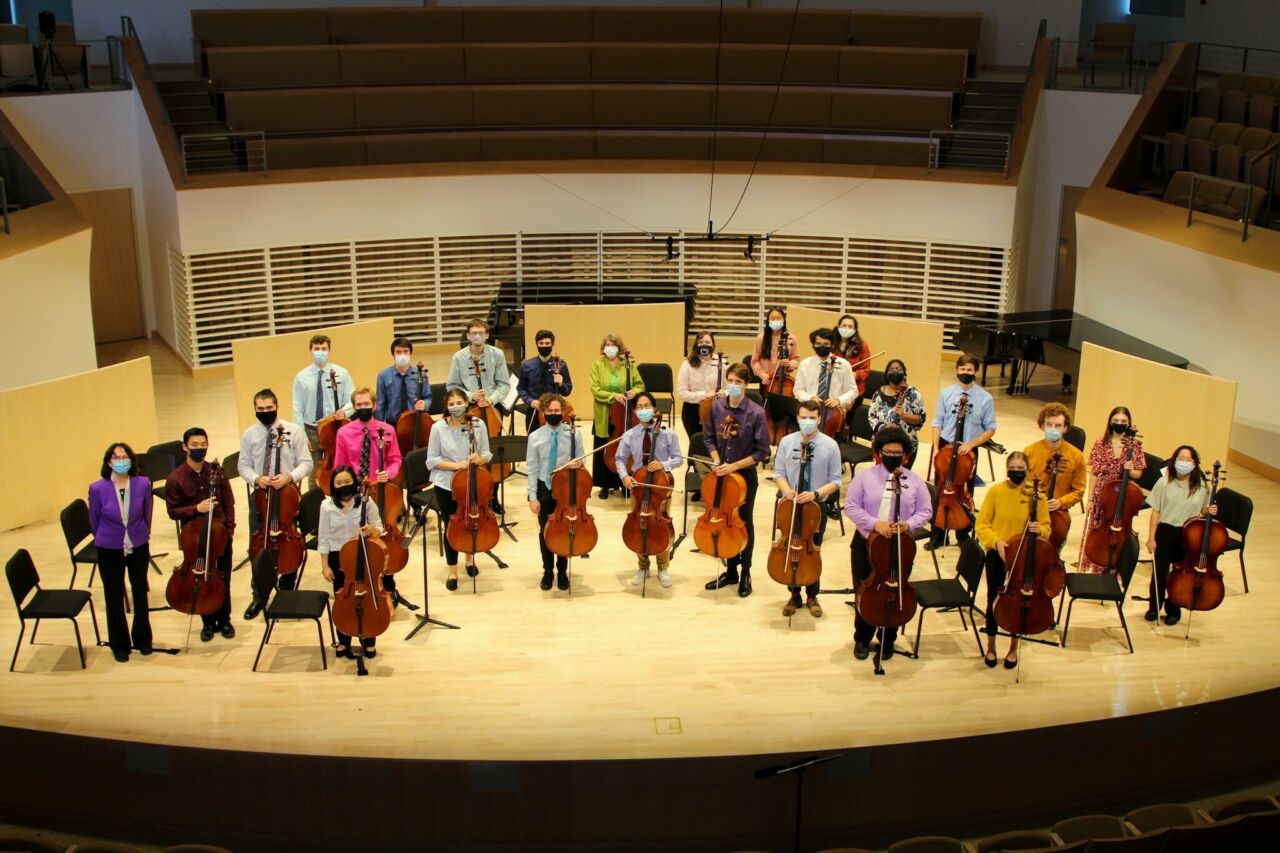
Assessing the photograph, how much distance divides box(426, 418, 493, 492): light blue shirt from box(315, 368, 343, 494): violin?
1.03 m

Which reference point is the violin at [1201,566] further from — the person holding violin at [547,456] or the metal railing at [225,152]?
the metal railing at [225,152]

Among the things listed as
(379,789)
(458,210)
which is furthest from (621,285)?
(379,789)

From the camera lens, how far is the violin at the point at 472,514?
860cm

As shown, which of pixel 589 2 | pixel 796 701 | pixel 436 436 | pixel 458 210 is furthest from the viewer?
pixel 589 2

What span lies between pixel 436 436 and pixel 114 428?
11.1 feet

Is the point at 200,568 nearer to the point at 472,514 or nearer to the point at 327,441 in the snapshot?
the point at 472,514

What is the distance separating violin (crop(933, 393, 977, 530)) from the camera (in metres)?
9.13

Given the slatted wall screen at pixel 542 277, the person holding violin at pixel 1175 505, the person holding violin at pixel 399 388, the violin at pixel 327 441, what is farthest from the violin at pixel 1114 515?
the slatted wall screen at pixel 542 277

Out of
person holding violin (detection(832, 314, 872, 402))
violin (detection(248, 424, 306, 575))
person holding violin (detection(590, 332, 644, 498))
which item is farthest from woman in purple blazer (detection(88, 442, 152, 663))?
person holding violin (detection(832, 314, 872, 402))

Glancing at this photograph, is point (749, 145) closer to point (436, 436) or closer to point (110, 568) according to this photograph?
point (436, 436)

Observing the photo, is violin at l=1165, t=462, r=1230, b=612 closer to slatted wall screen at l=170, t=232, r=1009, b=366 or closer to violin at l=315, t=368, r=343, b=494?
violin at l=315, t=368, r=343, b=494

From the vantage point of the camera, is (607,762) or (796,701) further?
(796,701)

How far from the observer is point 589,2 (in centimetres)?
1748

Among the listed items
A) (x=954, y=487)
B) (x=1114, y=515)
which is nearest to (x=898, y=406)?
(x=954, y=487)
